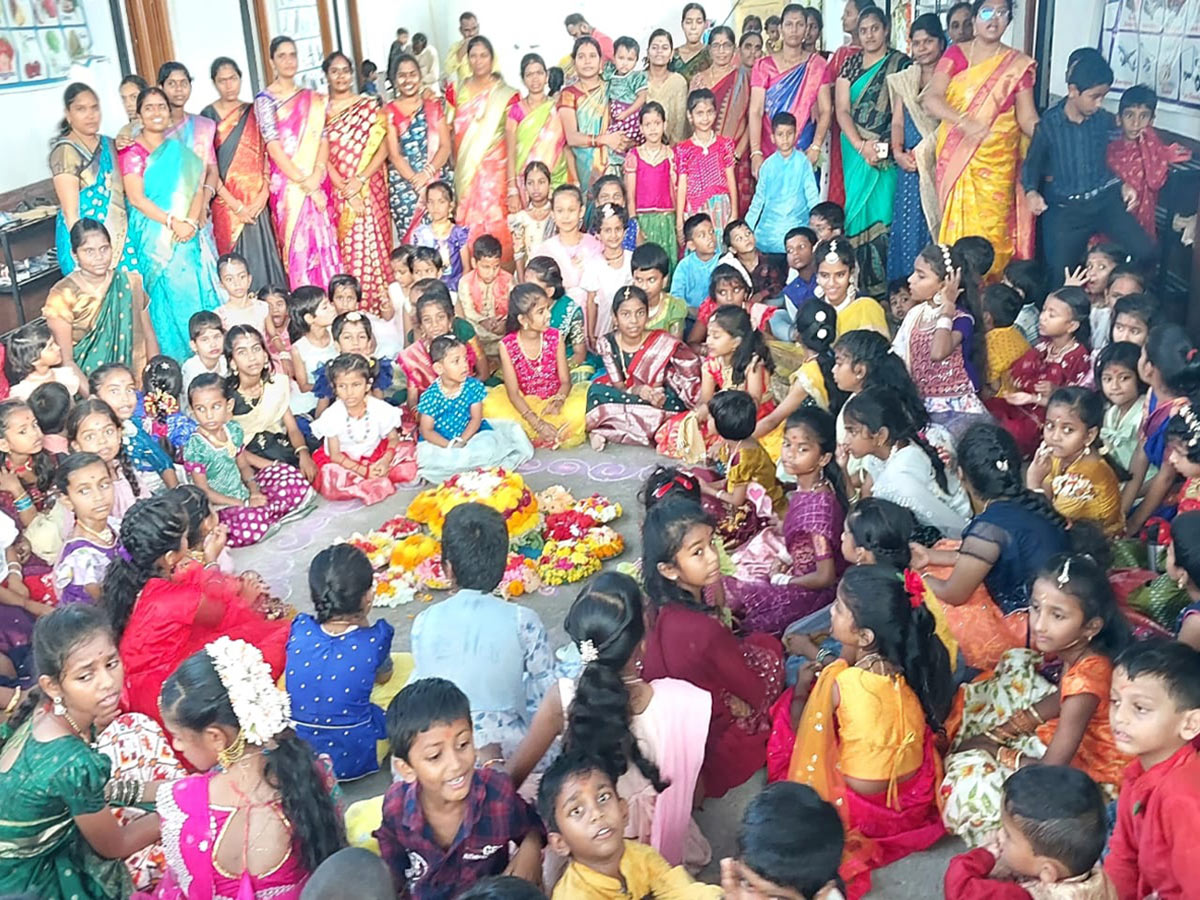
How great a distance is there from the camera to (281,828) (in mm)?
2074

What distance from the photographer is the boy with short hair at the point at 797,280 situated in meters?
5.45

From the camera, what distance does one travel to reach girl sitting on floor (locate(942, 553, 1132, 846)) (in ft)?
8.06

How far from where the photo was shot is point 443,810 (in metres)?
2.19

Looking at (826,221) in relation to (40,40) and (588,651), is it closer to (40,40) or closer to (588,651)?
(588,651)

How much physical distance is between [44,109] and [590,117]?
306 centimetres

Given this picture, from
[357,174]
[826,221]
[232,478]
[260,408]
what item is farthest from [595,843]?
[357,174]

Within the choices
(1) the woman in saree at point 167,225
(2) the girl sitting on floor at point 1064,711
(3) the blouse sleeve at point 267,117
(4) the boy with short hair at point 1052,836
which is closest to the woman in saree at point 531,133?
(3) the blouse sleeve at point 267,117

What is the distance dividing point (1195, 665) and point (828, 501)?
4.77ft

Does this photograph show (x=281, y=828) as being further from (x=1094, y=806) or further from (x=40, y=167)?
(x=40, y=167)

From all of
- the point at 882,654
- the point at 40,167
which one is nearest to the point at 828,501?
the point at 882,654

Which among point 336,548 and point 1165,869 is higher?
point 336,548

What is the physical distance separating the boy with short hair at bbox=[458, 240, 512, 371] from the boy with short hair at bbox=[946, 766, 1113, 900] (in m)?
4.14

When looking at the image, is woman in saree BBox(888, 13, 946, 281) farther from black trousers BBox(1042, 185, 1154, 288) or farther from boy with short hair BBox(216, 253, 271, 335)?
boy with short hair BBox(216, 253, 271, 335)

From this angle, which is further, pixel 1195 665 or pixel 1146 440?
pixel 1146 440
